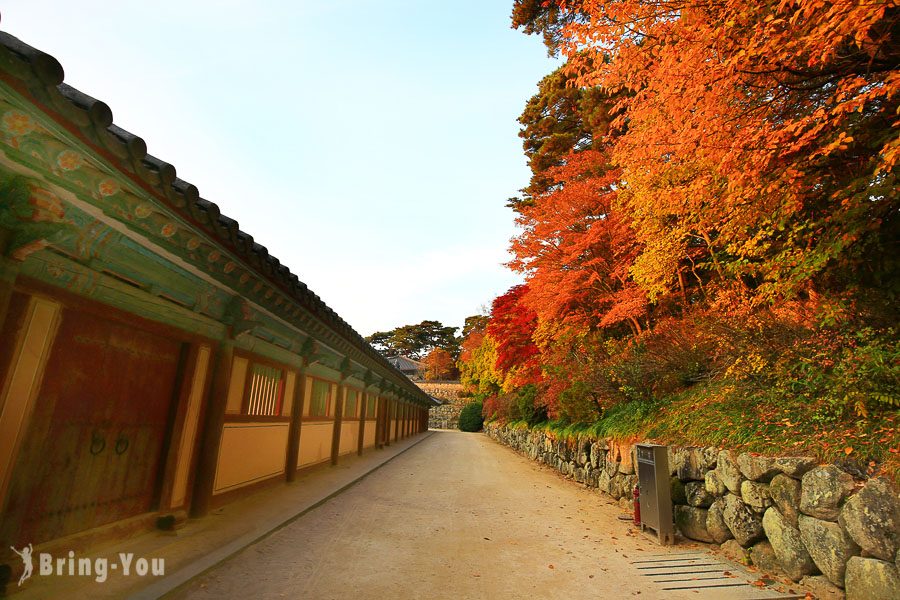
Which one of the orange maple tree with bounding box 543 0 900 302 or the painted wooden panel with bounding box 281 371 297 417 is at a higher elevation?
the orange maple tree with bounding box 543 0 900 302

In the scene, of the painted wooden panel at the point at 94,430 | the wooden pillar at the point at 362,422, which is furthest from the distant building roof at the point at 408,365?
the painted wooden panel at the point at 94,430

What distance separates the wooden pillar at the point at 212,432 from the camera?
5840mm

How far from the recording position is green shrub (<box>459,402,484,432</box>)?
4741cm

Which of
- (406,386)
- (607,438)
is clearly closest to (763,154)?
(607,438)

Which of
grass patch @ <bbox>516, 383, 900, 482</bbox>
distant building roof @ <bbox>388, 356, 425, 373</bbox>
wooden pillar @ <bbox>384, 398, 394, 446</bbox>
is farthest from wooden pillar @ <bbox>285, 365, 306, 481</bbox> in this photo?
distant building roof @ <bbox>388, 356, 425, 373</bbox>

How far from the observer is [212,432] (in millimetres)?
5984

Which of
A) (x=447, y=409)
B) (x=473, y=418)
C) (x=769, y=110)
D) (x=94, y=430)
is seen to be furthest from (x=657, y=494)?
(x=447, y=409)

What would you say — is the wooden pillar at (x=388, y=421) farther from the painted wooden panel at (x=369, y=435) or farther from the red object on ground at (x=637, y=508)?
the red object on ground at (x=637, y=508)

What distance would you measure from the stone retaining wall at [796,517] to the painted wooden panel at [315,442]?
314 inches

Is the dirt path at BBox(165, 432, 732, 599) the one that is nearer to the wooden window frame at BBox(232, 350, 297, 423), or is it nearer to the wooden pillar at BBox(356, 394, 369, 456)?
the wooden window frame at BBox(232, 350, 297, 423)

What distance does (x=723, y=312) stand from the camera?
9.25m

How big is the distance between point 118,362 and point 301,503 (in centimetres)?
427

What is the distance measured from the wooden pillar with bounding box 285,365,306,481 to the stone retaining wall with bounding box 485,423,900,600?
761 centimetres

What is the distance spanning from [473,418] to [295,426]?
40.4 metres
